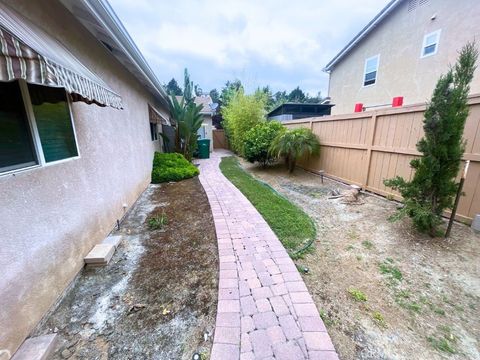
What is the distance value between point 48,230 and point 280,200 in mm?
4263

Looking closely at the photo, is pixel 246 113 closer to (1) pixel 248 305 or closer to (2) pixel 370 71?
(2) pixel 370 71

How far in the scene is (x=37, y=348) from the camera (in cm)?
162

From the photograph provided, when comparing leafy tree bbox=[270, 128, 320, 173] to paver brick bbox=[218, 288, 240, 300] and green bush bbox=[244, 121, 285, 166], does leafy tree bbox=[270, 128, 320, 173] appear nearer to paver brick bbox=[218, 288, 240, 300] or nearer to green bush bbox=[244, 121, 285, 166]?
green bush bbox=[244, 121, 285, 166]

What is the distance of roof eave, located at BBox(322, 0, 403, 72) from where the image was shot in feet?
29.9

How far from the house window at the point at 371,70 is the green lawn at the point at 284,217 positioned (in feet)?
30.8

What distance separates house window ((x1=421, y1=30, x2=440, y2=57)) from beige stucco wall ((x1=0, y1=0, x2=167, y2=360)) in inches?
447

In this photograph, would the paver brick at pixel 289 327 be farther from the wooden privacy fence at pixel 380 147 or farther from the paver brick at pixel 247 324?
the wooden privacy fence at pixel 380 147

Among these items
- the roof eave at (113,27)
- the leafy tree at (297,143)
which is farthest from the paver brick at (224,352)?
the leafy tree at (297,143)

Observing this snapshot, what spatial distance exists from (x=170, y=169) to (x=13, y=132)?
5.47 meters

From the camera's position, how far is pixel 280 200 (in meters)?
5.11

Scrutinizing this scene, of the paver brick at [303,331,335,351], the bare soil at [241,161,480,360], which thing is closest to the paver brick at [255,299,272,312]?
the paver brick at [303,331,335,351]

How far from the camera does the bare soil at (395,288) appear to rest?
68.3 inches

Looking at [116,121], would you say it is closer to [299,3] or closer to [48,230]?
[48,230]

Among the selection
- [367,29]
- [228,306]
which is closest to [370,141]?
[228,306]
